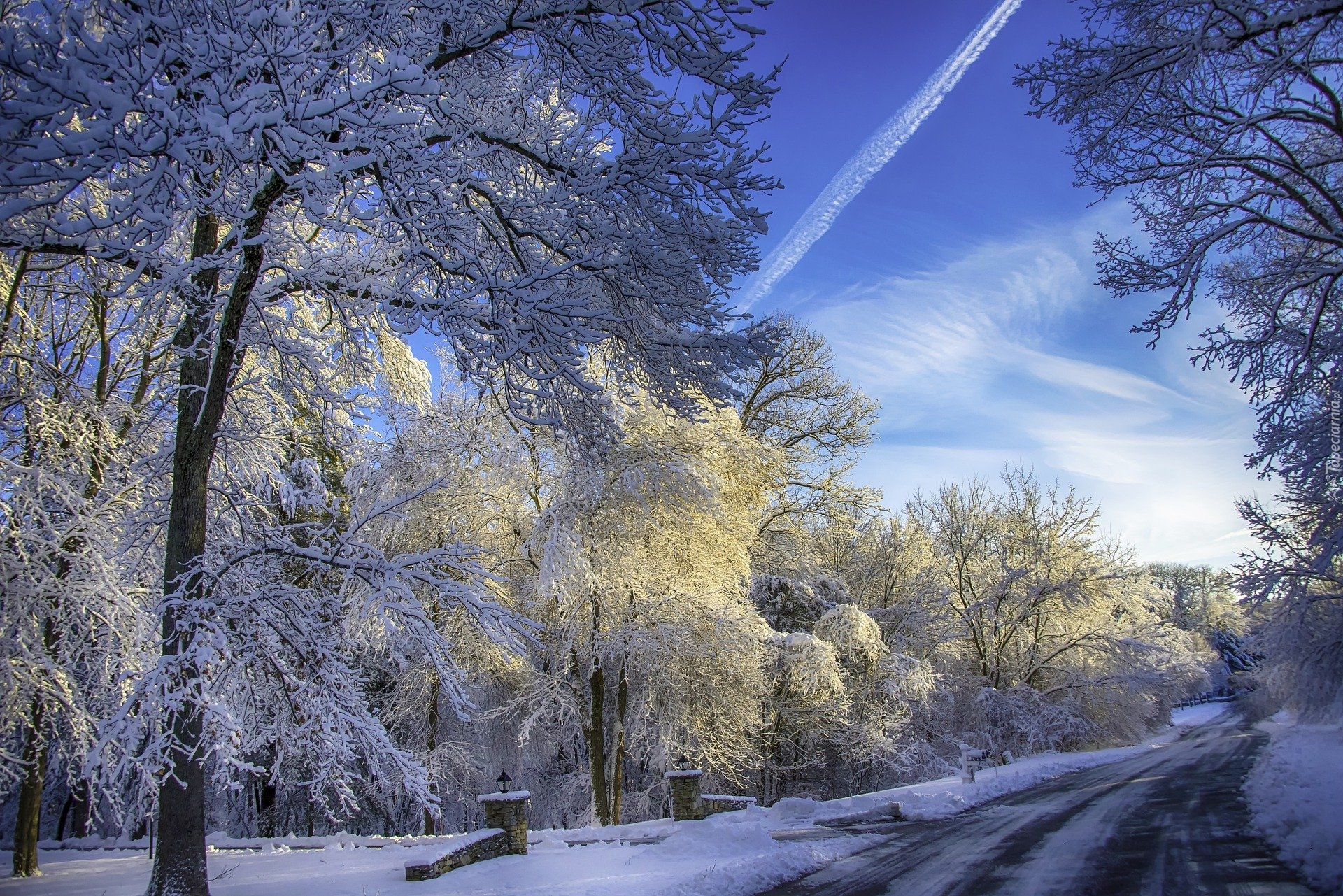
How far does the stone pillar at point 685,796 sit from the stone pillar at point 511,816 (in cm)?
253

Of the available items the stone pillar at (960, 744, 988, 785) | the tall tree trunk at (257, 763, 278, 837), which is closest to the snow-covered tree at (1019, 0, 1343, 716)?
the stone pillar at (960, 744, 988, 785)

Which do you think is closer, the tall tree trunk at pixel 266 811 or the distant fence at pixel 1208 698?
the tall tree trunk at pixel 266 811

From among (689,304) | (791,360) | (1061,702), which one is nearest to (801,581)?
(791,360)

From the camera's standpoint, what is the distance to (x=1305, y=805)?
10273 mm

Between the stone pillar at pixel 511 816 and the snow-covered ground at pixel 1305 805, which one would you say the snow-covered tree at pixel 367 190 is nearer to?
the stone pillar at pixel 511 816

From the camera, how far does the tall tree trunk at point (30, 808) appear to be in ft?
32.4

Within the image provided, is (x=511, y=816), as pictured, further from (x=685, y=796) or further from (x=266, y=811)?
(x=266, y=811)

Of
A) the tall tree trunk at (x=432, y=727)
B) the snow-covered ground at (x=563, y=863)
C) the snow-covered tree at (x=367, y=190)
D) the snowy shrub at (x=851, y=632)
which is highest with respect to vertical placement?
the snow-covered tree at (x=367, y=190)

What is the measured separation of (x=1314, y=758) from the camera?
17.5 metres

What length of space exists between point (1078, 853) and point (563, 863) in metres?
5.88

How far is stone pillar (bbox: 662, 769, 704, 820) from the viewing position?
1112 cm

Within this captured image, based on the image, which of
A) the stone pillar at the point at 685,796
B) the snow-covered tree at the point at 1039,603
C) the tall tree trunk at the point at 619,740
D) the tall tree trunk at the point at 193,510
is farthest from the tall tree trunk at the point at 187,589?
the snow-covered tree at the point at 1039,603

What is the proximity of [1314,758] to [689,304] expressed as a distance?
2094cm

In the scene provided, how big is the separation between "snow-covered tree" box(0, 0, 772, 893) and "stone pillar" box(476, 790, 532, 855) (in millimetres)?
3967
